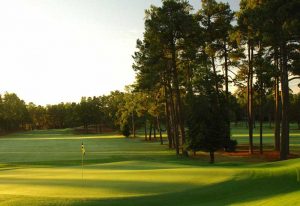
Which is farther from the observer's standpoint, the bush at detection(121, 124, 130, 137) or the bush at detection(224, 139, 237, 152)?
the bush at detection(121, 124, 130, 137)

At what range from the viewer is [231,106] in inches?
1921

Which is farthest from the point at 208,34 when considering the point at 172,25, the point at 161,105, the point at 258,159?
the point at 161,105

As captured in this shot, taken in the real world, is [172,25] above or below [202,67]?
above

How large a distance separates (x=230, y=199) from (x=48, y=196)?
7.35 meters

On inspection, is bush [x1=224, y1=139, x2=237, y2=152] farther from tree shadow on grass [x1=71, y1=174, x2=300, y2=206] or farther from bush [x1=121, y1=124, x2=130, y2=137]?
bush [x1=121, y1=124, x2=130, y2=137]

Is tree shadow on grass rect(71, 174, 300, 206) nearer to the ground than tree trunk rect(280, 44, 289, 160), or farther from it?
nearer to the ground

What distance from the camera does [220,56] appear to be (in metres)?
51.1

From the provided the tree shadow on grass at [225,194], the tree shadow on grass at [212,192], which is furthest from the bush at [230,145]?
the tree shadow on grass at [225,194]

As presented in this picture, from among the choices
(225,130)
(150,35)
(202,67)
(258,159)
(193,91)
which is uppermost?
(150,35)

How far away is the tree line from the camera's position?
3550 cm

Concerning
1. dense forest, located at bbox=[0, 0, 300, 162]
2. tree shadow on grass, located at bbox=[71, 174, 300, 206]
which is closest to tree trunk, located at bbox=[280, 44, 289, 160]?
dense forest, located at bbox=[0, 0, 300, 162]

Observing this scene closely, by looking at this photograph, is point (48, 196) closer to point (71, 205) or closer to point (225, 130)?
point (71, 205)

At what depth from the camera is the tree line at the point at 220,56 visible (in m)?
35.5

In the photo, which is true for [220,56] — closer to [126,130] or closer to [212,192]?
[212,192]
